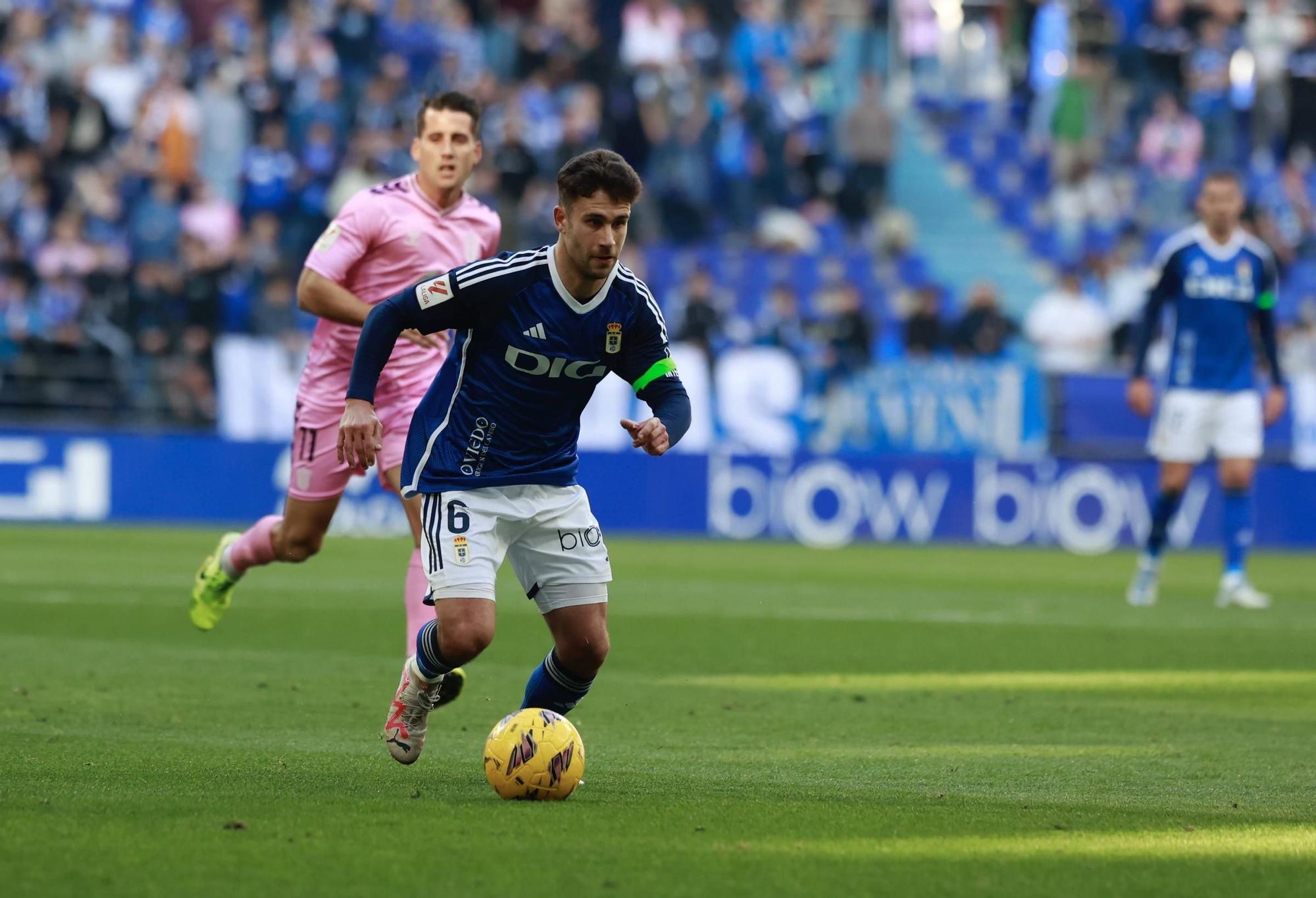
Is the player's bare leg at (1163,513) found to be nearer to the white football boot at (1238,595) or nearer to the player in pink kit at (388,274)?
the white football boot at (1238,595)

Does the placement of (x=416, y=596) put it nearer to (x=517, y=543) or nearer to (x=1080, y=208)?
(x=517, y=543)

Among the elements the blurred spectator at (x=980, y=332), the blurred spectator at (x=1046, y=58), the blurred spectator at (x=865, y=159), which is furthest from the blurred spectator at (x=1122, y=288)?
the blurred spectator at (x=1046, y=58)

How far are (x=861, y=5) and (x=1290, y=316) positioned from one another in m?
7.21

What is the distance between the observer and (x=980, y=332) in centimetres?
2270

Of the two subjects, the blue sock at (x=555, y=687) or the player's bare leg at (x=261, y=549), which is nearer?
the blue sock at (x=555, y=687)

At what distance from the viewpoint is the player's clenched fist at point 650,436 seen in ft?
20.0

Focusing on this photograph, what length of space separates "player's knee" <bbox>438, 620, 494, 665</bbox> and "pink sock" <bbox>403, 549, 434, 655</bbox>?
187cm

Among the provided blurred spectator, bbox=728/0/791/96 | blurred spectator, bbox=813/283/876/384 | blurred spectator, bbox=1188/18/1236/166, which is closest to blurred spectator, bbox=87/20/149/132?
blurred spectator, bbox=728/0/791/96

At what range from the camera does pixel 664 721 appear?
323 inches

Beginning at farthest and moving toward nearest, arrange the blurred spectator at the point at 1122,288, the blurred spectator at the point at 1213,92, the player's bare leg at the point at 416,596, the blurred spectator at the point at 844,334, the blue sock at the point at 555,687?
the blurred spectator at the point at 1213,92, the blurred spectator at the point at 1122,288, the blurred spectator at the point at 844,334, the player's bare leg at the point at 416,596, the blue sock at the point at 555,687

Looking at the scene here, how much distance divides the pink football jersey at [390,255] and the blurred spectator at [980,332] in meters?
14.3

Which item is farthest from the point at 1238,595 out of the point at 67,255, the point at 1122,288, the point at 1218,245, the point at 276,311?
the point at 67,255

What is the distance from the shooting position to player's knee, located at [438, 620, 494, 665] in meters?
6.35

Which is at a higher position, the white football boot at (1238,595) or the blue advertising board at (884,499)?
the white football boot at (1238,595)
